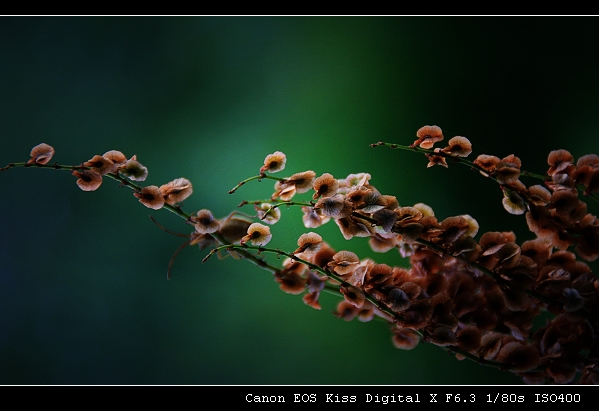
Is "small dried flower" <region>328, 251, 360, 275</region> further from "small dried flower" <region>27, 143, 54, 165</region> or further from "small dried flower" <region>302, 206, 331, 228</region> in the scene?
"small dried flower" <region>27, 143, 54, 165</region>

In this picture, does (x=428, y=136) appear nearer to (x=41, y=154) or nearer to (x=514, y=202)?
(x=514, y=202)

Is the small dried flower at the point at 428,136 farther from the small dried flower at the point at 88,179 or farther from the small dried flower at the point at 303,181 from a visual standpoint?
the small dried flower at the point at 88,179

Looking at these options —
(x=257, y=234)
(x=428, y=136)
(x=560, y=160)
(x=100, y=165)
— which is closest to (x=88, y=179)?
(x=100, y=165)

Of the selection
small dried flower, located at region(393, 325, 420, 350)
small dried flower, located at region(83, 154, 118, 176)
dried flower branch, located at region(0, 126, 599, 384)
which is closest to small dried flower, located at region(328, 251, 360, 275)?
dried flower branch, located at region(0, 126, 599, 384)

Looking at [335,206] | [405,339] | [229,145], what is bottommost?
[405,339]
